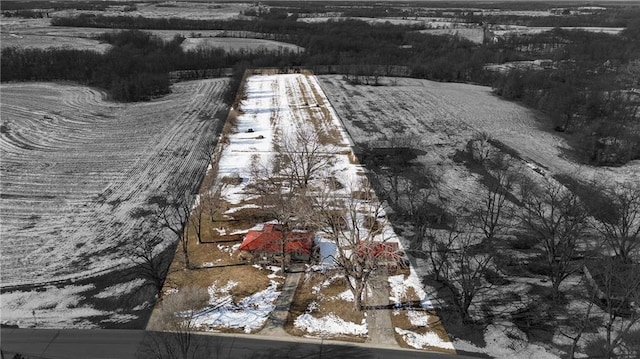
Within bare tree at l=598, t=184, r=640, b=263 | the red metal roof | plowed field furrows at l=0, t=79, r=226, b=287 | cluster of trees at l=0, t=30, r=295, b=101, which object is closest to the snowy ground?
the red metal roof

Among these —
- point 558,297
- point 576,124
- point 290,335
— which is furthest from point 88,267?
point 576,124

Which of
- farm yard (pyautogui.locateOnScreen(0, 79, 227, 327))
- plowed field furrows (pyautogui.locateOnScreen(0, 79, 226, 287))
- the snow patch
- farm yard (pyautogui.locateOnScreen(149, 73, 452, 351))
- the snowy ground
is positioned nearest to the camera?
the snow patch

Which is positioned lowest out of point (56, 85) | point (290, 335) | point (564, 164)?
point (290, 335)

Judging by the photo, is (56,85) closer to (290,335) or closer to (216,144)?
(216,144)

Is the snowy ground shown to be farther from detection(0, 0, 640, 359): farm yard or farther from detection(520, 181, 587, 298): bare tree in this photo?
detection(520, 181, 587, 298): bare tree

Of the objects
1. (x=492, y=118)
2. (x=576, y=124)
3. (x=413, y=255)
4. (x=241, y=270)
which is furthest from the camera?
(x=492, y=118)

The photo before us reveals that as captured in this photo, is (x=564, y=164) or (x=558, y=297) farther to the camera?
(x=564, y=164)

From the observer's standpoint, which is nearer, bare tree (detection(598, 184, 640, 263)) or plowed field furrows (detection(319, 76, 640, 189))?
bare tree (detection(598, 184, 640, 263))

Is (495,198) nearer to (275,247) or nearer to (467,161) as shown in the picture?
(467,161)
